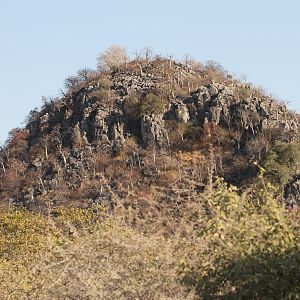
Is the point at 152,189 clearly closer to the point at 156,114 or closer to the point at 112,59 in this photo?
the point at 156,114

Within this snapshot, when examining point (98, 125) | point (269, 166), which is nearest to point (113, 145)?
point (98, 125)

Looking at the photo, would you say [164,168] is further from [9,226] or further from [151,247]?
[151,247]

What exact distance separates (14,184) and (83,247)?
168 ft

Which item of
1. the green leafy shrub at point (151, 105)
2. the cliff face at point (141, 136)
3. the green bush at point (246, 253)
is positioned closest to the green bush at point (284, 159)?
Answer: the cliff face at point (141, 136)

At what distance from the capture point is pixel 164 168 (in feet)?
191

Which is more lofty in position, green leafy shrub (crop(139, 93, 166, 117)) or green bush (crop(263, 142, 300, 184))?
green leafy shrub (crop(139, 93, 166, 117))

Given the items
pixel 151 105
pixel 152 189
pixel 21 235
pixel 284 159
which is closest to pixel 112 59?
pixel 151 105

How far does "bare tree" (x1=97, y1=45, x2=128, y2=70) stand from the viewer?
8281 centimetres

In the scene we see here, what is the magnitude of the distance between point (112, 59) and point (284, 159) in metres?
37.3

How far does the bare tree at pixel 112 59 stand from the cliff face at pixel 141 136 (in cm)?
747

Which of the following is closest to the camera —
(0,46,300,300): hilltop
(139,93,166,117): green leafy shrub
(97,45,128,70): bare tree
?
(0,46,300,300): hilltop

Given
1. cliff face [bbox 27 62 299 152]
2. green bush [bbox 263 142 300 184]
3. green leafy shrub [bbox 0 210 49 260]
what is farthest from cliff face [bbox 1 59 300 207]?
green leafy shrub [bbox 0 210 49 260]

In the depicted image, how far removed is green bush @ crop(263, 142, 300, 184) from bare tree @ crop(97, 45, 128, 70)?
3340cm

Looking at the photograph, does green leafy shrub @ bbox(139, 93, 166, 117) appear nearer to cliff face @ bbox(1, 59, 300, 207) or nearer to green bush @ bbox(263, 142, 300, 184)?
cliff face @ bbox(1, 59, 300, 207)
